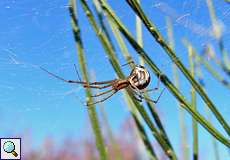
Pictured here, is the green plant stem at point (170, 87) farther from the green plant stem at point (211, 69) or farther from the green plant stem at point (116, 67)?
the green plant stem at point (211, 69)

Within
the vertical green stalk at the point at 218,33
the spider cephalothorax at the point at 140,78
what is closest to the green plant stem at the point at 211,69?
the vertical green stalk at the point at 218,33

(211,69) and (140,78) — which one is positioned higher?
(211,69)

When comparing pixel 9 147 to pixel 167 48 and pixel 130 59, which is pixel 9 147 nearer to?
pixel 130 59

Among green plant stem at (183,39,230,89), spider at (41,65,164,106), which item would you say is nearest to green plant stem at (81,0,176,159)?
spider at (41,65,164,106)

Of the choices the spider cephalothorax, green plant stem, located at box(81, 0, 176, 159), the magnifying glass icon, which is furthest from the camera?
the magnifying glass icon

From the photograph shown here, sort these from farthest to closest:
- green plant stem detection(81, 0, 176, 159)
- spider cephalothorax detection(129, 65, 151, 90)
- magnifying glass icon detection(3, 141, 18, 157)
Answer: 1. magnifying glass icon detection(3, 141, 18, 157)
2. green plant stem detection(81, 0, 176, 159)
3. spider cephalothorax detection(129, 65, 151, 90)

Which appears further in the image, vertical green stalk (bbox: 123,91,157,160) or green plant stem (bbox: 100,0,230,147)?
vertical green stalk (bbox: 123,91,157,160)

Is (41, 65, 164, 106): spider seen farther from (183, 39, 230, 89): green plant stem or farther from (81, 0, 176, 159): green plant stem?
(183, 39, 230, 89): green plant stem

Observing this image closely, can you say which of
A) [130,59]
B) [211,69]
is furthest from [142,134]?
[211,69]

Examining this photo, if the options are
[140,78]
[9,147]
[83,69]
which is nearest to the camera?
[140,78]

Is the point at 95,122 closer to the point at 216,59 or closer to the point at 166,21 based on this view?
the point at 166,21
